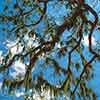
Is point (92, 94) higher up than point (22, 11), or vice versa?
point (22, 11)

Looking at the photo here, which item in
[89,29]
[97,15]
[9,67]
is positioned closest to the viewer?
[97,15]

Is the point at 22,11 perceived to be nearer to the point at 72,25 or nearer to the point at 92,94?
the point at 72,25

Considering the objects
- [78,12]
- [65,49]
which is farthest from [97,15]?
[65,49]

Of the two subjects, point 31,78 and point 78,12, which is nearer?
point 78,12

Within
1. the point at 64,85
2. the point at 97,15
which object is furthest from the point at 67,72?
the point at 97,15

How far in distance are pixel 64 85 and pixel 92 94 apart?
0.96m

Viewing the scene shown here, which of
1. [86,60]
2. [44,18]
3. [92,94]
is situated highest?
[44,18]

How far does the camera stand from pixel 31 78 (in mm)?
10062

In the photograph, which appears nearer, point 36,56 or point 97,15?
point 97,15

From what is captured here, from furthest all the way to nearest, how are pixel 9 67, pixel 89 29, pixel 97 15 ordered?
pixel 9 67, pixel 89 29, pixel 97 15

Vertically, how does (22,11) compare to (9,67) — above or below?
above

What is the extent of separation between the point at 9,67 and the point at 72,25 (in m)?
2.06

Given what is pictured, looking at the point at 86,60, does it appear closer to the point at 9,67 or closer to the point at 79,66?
the point at 79,66

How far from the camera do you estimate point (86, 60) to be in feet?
34.9
